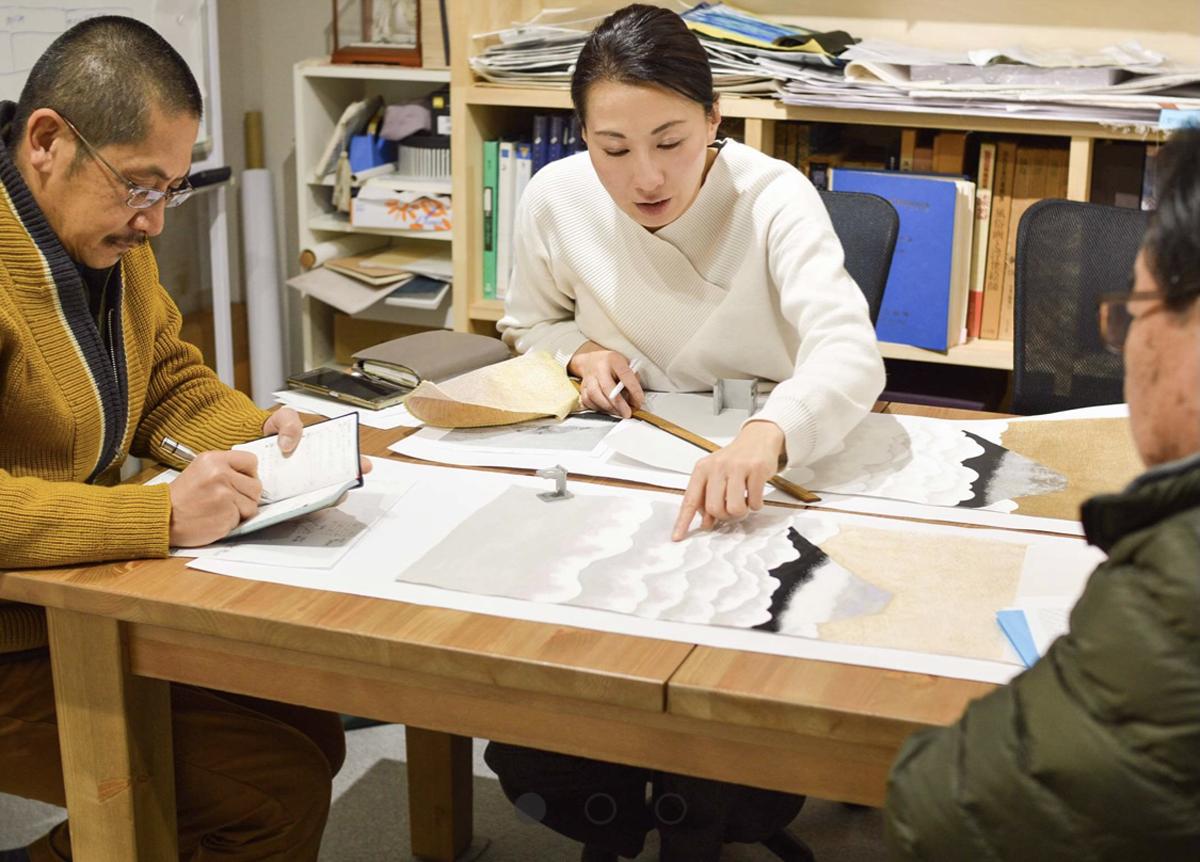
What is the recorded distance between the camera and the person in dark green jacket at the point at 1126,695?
79cm

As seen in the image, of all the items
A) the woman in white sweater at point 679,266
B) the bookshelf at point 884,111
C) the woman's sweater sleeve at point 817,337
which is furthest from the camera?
the bookshelf at point 884,111

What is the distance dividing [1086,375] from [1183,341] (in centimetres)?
131

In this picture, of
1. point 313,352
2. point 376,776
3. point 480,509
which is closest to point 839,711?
point 480,509

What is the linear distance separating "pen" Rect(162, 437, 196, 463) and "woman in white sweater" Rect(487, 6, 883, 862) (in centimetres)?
53

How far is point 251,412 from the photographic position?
5.70 feet

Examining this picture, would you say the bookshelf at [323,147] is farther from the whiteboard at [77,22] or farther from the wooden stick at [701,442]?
the wooden stick at [701,442]

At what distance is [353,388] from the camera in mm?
1919

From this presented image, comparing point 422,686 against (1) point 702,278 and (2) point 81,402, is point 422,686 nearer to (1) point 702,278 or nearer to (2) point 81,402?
(2) point 81,402

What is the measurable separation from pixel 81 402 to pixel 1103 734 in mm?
1150

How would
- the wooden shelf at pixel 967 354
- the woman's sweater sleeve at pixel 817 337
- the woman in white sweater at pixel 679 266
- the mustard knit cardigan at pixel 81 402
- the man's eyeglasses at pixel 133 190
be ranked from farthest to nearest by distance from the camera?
the wooden shelf at pixel 967 354, the woman in white sweater at pixel 679 266, the woman's sweater sleeve at pixel 817 337, the man's eyeglasses at pixel 133 190, the mustard knit cardigan at pixel 81 402

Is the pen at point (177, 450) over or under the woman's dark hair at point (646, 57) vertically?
under

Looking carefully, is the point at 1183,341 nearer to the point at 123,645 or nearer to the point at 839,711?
the point at 839,711

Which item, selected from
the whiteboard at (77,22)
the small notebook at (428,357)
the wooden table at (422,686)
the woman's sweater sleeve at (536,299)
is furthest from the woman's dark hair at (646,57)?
the whiteboard at (77,22)

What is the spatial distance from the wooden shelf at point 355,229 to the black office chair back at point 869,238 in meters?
1.13
